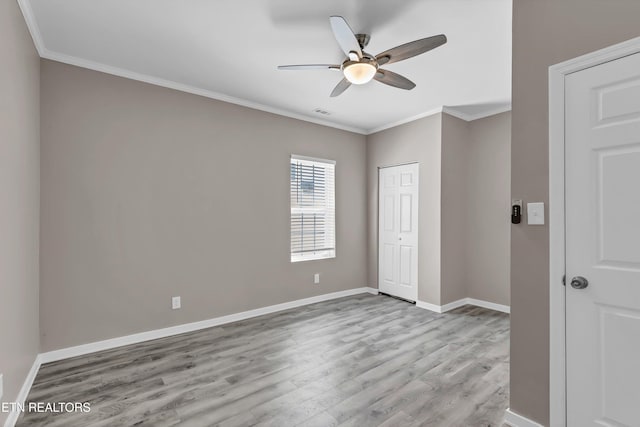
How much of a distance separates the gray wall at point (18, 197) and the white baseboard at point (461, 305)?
417cm

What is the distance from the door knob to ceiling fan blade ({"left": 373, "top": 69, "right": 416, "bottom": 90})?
6.19 feet

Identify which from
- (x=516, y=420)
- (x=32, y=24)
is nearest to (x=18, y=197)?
(x=32, y=24)

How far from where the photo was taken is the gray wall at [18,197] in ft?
5.87

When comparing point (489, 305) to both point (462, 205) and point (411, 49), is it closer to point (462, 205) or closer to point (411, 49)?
point (462, 205)

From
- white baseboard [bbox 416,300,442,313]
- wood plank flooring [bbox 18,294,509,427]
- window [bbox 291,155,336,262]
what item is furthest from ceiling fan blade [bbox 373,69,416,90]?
white baseboard [bbox 416,300,442,313]

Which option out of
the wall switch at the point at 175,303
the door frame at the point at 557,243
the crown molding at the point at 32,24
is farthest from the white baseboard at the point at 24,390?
the door frame at the point at 557,243

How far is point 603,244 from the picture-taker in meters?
1.62

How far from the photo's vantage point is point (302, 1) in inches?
84.7

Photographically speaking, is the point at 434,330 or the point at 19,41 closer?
the point at 19,41

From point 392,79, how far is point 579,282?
6.53 ft

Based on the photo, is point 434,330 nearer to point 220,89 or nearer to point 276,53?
point 276,53

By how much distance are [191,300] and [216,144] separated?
5.99 feet

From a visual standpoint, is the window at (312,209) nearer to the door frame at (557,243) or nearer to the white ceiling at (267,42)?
the white ceiling at (267,42)

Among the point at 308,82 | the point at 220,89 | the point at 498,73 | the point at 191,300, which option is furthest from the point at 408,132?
the point at 191,300
